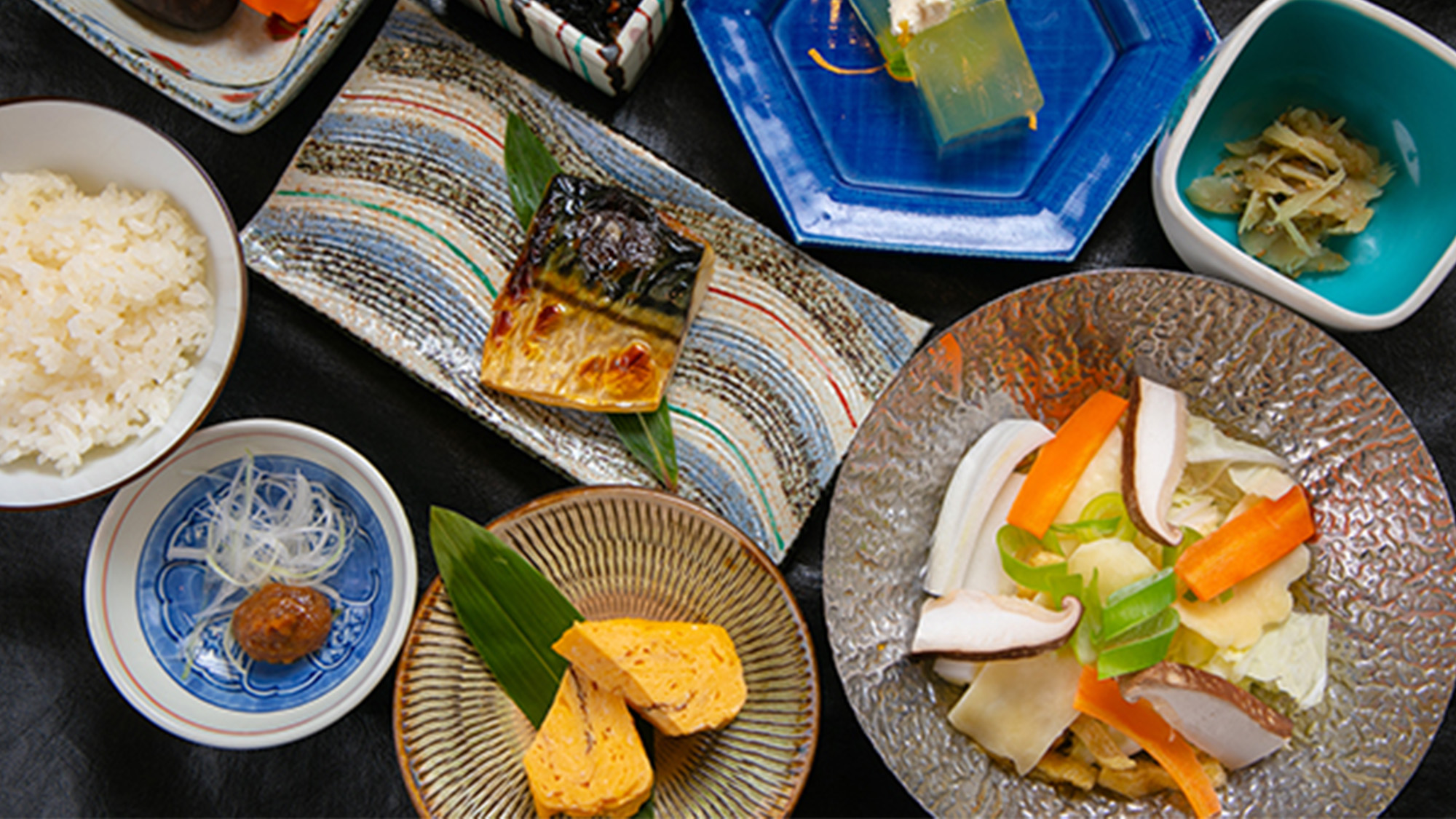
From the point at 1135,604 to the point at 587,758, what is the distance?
0.95m

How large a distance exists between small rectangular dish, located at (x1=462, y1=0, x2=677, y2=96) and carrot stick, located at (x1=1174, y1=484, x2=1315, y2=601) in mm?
1316

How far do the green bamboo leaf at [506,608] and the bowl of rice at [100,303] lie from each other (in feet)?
1.63

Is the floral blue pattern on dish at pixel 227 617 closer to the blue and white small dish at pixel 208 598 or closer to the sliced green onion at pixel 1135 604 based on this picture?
the blue and white small dish at pixel 208 598

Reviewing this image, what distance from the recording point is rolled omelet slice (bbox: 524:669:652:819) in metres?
1.55

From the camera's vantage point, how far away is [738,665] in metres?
1.64

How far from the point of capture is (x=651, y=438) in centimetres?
173

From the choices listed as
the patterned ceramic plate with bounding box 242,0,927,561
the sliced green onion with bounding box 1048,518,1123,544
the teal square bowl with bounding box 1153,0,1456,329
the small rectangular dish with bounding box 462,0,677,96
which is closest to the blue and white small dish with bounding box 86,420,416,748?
the patterned ceramic plate with bounding box 242,0,927,561

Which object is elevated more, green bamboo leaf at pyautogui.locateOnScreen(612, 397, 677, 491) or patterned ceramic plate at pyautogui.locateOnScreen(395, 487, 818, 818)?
green bamboo leaf at pyautogui.locateOnScreen(612, 397, 677, 491)

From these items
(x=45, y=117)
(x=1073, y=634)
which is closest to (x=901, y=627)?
(x=1073, y=634)

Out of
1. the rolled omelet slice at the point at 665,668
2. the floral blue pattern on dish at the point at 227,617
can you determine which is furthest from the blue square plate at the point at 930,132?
the floral blue pattern on dish at the point at 227,617

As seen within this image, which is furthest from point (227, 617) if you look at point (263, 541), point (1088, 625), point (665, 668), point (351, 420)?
point (1088, 625)

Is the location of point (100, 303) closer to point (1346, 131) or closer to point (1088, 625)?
point (1088, 625)

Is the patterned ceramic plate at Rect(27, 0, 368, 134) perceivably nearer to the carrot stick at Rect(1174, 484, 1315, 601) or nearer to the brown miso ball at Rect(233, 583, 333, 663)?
the brown miso ball at Rect(233, 583, 333, 663)

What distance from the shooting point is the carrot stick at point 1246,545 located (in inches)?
54.6
